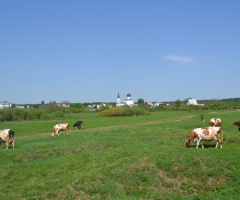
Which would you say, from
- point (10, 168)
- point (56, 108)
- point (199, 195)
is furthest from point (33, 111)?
point (199, 195)

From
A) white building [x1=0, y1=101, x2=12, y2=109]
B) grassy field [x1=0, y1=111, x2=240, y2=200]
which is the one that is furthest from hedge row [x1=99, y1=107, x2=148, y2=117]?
grassy field [x1=0, y1=111, x2=240, y2=200]

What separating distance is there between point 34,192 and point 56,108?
108 metres

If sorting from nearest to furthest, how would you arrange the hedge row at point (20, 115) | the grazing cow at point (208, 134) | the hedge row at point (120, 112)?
1. the grazing cow at point (208, 134)
2. the hedge row at point (20, 115)
3. the hedge row at point (120, 112)

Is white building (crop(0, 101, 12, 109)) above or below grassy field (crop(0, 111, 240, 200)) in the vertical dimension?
above

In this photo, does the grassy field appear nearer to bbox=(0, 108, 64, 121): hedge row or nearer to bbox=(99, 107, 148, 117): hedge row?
bbox=(0, 108, 64, 121): hedge row

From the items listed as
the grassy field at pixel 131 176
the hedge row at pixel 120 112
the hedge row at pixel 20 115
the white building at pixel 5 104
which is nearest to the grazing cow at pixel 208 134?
the grassy field at pixel 131 176

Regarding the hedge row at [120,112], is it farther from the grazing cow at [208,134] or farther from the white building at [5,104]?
the grazing cow at [208,134]

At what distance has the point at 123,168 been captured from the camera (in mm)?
16516

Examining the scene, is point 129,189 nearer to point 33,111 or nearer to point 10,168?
point 10,168

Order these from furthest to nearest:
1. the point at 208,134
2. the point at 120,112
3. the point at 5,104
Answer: the point at 5,104
the point at 120,112
the point at 208,134

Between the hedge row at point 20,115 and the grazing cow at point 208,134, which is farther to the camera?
the hedge row at point 20,115

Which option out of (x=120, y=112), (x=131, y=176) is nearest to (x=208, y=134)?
(x=131, y=176)

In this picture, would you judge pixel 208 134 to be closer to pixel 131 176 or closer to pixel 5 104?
pixel 131 176

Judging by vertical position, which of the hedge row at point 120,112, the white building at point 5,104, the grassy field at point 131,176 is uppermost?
the white building at point 5,104
